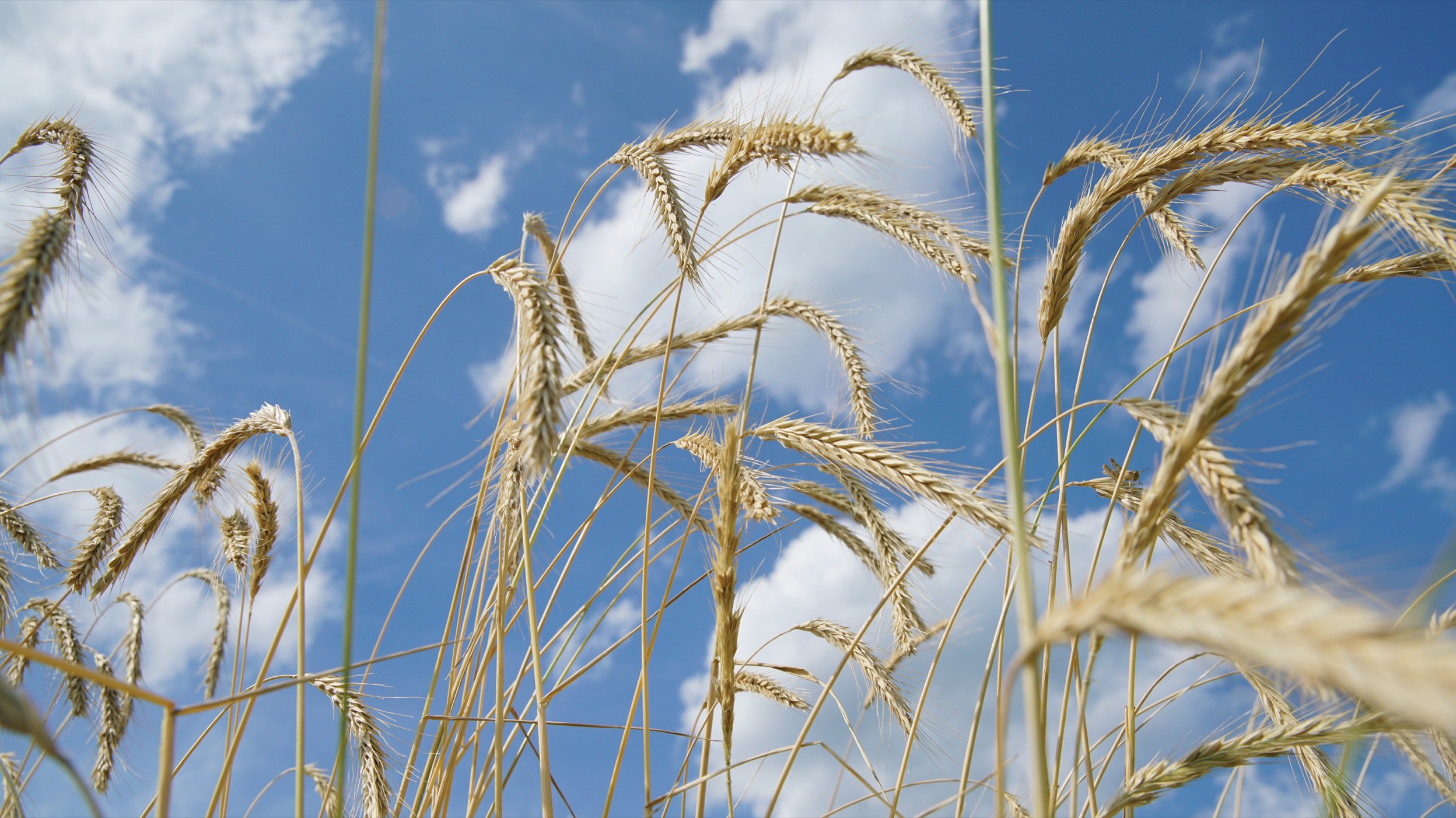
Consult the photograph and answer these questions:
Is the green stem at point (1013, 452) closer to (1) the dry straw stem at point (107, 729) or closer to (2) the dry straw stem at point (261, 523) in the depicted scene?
(2) the dry straw stem at point (261, 523)

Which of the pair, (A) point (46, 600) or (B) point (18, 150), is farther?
(A) point (46, 600)

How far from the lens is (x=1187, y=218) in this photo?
3625 mm

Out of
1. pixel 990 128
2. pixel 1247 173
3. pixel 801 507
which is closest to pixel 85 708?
pixel 801 507

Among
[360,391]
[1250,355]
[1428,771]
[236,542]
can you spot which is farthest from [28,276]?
[1428,771]

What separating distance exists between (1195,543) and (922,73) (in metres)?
2.23

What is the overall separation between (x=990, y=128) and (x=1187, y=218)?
295cm

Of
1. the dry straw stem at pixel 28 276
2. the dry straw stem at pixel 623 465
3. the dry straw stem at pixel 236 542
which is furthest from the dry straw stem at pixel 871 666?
the dry straw stem at pixel 28 276

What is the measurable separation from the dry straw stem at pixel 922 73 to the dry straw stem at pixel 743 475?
175cm

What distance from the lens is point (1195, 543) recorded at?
230cm

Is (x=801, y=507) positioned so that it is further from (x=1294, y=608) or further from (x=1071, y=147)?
(x=1294, y=608)

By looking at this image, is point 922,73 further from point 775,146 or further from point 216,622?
point 216,622

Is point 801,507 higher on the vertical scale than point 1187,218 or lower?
lower

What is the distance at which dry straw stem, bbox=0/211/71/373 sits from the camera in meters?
1.13

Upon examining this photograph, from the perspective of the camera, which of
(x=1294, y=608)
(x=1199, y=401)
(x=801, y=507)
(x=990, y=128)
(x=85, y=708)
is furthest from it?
(x=85, y=708)
